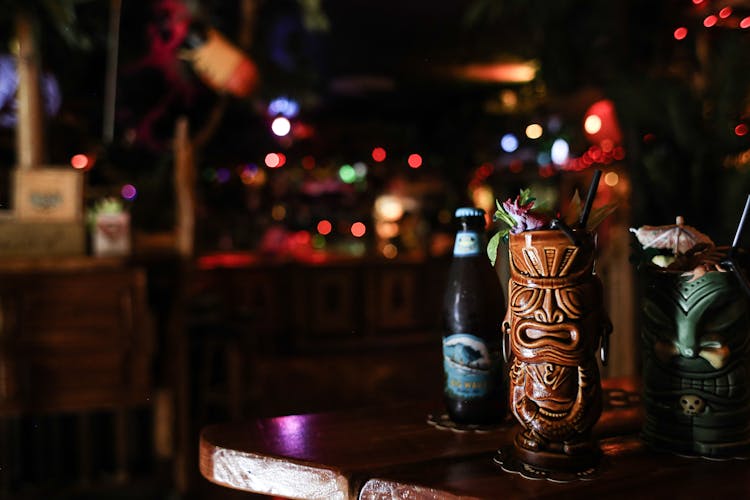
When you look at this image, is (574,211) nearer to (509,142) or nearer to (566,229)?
(566,229)

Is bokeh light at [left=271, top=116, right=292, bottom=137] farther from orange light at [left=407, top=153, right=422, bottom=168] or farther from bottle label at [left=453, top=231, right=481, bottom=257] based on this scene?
bottle label at [left=453, top=231, right=481, bottom=257]

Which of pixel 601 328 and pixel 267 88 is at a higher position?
pixel 267 88

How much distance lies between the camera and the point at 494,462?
943mm

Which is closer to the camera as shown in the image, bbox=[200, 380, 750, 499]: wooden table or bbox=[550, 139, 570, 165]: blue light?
bbox=[200, 380, 750, 499]: wooden table

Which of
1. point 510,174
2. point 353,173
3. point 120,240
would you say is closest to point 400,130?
point 353,173

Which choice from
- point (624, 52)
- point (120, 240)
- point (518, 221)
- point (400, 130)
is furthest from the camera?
point (400, 130)

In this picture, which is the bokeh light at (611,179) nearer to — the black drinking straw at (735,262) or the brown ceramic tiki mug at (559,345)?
the black drinking straw at (735,262)

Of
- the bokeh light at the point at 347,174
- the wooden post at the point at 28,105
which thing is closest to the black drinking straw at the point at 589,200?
the wooden post at the point at 28,105

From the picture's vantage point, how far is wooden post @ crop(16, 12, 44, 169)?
3457 mm

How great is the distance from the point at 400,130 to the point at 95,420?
5.82 m

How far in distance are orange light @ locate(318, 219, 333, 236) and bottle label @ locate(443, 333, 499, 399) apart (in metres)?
7.43

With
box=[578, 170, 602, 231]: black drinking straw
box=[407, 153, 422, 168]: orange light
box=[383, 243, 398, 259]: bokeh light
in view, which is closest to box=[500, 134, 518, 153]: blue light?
box=[407, 153, 422, 168]: orange light

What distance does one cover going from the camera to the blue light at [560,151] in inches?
290

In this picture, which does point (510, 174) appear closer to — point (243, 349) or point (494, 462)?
point (243, 349)
